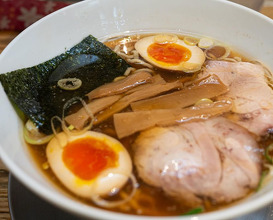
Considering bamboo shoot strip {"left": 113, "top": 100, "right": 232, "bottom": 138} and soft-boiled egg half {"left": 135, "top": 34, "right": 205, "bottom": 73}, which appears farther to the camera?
soft-boiled egg half {"left": 135, "top": 34, "right": 205, "bottom": 73}

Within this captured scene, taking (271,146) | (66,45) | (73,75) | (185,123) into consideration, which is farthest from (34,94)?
(271,146)

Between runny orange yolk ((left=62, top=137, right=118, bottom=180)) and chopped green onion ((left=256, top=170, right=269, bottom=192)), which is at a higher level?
chopped green onion ((left=256, top=170, right=269, bottom=192))

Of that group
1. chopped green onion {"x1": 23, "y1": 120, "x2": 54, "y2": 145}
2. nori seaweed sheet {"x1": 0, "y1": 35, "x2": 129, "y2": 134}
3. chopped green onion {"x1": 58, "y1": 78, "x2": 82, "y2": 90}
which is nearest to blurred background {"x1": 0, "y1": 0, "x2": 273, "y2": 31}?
nori seaweed sheet {"x1": 0, "y1": 35, "x2": 129, "y2": 134}

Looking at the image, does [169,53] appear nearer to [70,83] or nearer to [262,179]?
[70,83]

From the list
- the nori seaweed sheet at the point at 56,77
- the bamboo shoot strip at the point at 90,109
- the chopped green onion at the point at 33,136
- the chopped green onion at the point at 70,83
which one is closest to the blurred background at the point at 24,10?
the nori seaweed sheet at the point at 56,77

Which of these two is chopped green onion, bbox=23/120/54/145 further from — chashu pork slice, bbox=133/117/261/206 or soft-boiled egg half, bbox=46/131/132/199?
chashu pork slice, bbox=133/117/261/206

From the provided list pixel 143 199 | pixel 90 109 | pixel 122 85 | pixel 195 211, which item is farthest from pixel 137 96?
pixel 195 211

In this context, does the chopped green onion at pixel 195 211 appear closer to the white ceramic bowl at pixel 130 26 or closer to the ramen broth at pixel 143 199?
the ramen broth at pixel 143 199

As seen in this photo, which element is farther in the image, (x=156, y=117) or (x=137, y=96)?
(x=137, y=96)
